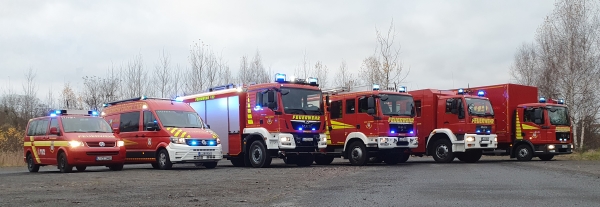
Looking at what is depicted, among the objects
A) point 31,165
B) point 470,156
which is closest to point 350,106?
point 470,156

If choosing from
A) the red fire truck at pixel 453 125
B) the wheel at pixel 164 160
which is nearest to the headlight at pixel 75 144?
the wheel at pixel 164 160

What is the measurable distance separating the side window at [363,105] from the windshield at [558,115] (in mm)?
8526

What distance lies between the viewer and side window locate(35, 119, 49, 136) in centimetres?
1691

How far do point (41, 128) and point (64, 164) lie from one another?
186 cm

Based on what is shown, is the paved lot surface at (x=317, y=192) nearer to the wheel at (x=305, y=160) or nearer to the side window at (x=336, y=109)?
the wheel at (x=305, y=160)

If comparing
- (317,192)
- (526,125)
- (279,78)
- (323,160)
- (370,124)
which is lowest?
(323,160)

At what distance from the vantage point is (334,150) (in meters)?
20.4

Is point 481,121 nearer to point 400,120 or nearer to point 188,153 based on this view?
point 400,120

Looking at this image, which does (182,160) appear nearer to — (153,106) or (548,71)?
(153,106)

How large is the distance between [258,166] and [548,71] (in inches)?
1207

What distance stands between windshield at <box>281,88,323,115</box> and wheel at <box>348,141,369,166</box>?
1938 mm

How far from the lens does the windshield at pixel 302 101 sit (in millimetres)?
17594

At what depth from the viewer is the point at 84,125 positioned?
1675 centimetres

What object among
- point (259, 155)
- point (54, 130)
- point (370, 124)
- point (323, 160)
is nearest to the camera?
point (54, 130)
